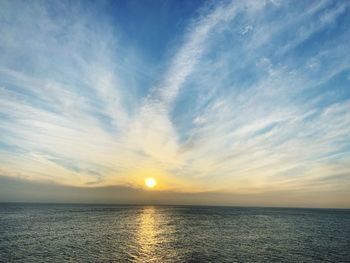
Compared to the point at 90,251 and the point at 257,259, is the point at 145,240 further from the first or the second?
the point at 257,259

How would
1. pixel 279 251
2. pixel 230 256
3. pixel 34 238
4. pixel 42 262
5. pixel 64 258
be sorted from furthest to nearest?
pixel 34 238 < pixel 279 251 < pixel 230 256 < pixel 64 258 < pixel 42 262

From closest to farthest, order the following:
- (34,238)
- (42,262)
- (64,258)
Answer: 1. (42,262)
2. (64,258)
3. (34,238)

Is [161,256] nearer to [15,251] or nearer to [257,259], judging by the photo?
[257,259]

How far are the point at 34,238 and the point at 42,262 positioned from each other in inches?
933

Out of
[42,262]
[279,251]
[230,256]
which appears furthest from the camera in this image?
[279,251]

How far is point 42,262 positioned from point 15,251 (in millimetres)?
10431

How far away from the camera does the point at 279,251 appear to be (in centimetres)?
4797

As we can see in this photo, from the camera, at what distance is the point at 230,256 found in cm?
4281

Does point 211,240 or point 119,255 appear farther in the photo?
point 211,240

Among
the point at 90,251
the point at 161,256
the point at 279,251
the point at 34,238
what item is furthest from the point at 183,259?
the point at 34,238

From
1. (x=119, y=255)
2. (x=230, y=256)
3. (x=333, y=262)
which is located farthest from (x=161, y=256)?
(x=333, y=262)

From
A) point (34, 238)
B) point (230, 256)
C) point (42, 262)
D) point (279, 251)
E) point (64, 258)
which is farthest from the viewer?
point (34, 238)

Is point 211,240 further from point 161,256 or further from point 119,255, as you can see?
point 119,255

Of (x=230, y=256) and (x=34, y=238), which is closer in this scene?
(x=230, y=256)
